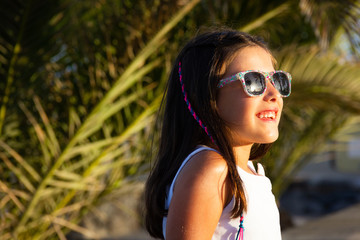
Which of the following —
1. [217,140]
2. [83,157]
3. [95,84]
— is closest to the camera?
[217,140]

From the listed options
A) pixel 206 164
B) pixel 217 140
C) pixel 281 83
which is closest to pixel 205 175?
pixel 206 164

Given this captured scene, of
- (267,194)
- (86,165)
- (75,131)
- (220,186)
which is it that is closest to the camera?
(220,186)

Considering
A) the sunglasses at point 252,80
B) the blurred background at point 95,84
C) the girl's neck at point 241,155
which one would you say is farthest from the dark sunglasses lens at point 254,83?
the blurred background at point 95,84

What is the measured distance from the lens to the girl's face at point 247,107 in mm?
1307

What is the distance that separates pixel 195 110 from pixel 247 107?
134 millimetres

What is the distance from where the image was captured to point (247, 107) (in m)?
1.30

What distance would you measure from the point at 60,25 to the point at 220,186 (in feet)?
7.32

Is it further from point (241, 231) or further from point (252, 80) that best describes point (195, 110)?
point (241, 231)

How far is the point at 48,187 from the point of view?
9.78ft

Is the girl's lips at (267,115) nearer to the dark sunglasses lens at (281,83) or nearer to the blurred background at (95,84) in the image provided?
the dark sunglasses lens at (281,83)

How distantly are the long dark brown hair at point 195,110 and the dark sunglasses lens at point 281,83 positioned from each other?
103 millimetres

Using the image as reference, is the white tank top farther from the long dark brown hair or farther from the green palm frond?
the green palm frond

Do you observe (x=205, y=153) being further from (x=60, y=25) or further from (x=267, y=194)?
(x=60, y=25)

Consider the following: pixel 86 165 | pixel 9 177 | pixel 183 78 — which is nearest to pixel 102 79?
pixel 86 165
